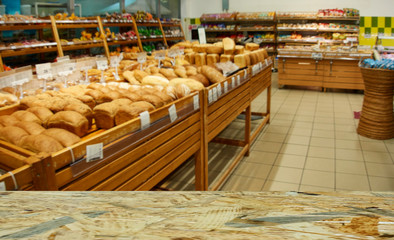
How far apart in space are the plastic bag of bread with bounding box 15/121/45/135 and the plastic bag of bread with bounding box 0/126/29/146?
0.03 meters

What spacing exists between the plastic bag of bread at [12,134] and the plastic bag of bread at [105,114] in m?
0.47

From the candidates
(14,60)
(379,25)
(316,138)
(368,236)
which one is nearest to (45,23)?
(14,60)

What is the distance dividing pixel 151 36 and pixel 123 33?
0.94 meters

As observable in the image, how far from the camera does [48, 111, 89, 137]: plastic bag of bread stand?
1.85 metres

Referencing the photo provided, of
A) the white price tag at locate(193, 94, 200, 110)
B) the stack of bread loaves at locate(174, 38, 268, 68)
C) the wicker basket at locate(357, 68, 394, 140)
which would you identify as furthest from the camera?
the wicker basket at locate(357, 68, 394, 140)

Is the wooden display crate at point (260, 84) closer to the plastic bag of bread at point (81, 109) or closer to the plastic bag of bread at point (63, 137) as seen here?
the plastic bag of bread at point (81, 109)

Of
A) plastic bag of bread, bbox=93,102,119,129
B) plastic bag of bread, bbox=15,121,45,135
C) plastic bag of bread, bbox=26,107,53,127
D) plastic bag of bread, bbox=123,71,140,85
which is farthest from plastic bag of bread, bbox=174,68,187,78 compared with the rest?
plastic bag of bread, bbox=15,121,45,135

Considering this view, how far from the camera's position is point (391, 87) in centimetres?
447

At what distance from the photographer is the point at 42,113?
1.97 m

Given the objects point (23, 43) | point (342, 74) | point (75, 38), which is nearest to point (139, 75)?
point (23, 43)

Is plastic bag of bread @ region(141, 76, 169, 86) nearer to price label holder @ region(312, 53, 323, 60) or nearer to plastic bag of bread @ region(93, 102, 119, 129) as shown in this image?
plastic bag of bread @ region(93, 102, 119, 129)

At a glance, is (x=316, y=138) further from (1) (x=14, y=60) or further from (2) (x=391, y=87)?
(1) (x=14, y=60)

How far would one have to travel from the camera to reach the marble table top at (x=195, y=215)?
1.99 feet

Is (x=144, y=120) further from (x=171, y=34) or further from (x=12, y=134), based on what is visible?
(x=171, y=34)
